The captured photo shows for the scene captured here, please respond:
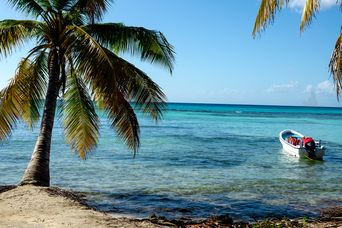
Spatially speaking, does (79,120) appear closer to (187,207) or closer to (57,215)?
(57,215)

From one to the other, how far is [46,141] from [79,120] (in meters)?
1.04

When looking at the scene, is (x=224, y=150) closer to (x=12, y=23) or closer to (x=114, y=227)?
(x=12, y=23)

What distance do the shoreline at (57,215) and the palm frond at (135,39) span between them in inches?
167

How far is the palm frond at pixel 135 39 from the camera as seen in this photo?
1123 cm

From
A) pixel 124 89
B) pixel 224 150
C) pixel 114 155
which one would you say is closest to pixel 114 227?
pixel 124 89

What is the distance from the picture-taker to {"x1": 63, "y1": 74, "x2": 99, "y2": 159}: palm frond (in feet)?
36.2

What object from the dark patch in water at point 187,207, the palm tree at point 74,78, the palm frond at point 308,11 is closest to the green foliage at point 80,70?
the palm tree at point 74,78

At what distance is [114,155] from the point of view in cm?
2286

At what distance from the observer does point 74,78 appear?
1176 centimetres

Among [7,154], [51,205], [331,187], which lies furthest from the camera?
[7,154]

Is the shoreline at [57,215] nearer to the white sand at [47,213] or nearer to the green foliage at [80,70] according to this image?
the white sand at [47,213]

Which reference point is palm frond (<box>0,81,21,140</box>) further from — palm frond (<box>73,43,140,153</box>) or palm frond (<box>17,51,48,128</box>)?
palm frond (<box>73,43,140,153</box>)

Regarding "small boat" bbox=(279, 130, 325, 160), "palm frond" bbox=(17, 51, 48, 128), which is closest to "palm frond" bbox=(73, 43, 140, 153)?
"palm frond" bbox=(17, 51, 48, 128)

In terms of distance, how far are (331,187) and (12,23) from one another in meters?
12.1
